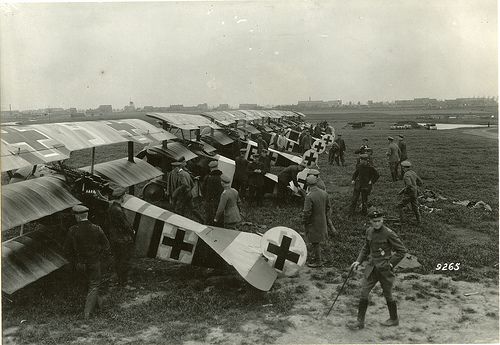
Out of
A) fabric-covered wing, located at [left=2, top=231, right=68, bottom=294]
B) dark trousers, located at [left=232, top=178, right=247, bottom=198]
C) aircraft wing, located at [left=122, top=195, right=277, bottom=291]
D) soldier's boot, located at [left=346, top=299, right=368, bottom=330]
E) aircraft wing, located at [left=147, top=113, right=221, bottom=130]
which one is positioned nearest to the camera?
soldier's boot, located at [left=346, top=299, right=368, bottom=330]

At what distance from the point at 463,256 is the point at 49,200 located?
6764 millimetres

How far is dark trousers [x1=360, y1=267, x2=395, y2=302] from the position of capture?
5.03m

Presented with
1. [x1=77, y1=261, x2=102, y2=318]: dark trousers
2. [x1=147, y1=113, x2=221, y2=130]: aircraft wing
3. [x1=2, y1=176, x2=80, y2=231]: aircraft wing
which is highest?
[x1=147, y1=113, x2=221, y2=130]: aircraft wing

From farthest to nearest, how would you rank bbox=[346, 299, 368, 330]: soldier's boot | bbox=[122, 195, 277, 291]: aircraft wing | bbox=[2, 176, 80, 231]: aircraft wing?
1. bbox=[122, 195, 277, 291]: aircraft wing
2. bbox=[2, 176, 80, 231]: aircraft wing
3. bbox=[346, 299, 368, 330]: soldier's boot

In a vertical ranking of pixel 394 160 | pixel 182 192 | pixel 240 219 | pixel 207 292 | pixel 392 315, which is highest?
pixel 394 160

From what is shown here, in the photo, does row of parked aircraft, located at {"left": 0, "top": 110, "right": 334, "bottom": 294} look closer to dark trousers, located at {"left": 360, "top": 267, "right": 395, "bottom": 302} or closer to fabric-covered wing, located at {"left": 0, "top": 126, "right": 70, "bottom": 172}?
fabric-covered wing, located at {"left": 0, "top": 126, "right": 70, "bottom": 172}

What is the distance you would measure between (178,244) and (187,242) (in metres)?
0.16

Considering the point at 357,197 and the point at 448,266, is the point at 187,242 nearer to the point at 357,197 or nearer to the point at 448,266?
the point at 448,266

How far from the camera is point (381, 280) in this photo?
507cm

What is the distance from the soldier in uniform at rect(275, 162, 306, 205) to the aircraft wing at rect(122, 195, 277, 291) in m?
4.41

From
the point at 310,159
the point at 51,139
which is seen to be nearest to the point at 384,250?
the point at 51,139

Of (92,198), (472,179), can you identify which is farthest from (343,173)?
(92,198)

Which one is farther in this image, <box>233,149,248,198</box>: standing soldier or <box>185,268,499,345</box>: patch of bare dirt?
<box>233,149,248,198</box>: standing soldier

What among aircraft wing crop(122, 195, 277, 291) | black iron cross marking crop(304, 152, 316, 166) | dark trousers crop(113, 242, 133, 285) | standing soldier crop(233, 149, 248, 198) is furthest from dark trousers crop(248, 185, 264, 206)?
dark trousers crop(113, 242, 133, 285)
